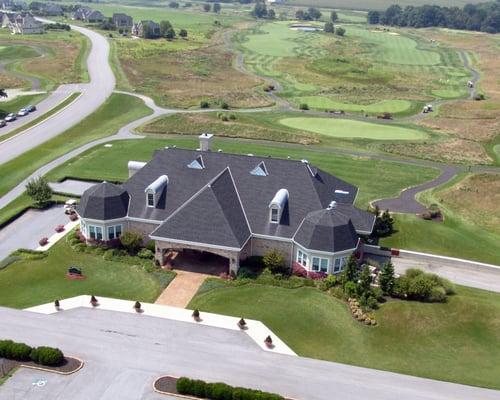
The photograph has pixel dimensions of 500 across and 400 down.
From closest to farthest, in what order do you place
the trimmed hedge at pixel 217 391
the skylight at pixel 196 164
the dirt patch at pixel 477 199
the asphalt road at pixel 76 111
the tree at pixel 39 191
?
the trimmed hedge at pixel 217 391 < the skylight at pixel 196 164 < the tree at pixel 39 191 < the dirt patch at pixel 477 199 < the asphalt road at pixel 76 111

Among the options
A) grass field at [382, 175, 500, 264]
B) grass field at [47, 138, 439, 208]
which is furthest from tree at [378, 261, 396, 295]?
grass field at [47, 138, 439, 208]

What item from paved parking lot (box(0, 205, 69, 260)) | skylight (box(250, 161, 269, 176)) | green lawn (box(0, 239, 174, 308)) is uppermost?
skylight (box(250, 161, 269, 176))

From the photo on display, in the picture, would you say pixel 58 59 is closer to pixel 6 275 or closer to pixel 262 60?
pixel 262 60

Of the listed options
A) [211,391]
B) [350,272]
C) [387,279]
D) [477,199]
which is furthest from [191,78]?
[211,391]

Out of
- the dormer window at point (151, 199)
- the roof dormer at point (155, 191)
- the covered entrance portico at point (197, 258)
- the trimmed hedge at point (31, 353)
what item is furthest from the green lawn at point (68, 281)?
the trimmed hedge at point (31, 353)

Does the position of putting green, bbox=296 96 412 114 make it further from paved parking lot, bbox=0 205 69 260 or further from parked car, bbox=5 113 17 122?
paved parking lot, bbox=0 205 69 260

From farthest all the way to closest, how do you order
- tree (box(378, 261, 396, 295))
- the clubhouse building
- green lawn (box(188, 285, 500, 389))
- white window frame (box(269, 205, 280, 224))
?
white window frame (box(269, 205, 280, 224)) < the clubhouse building < tree (box(378, 261, 396, 295)) < green lawn (box(188, 285, 500, 389))

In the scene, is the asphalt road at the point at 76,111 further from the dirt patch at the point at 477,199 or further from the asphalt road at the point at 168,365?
the dirt patch at the point at 477,199
